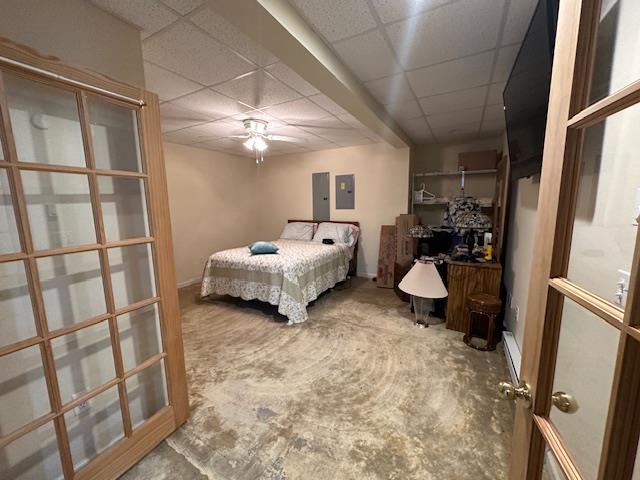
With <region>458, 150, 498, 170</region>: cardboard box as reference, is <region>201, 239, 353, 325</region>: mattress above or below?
below

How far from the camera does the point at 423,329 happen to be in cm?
274

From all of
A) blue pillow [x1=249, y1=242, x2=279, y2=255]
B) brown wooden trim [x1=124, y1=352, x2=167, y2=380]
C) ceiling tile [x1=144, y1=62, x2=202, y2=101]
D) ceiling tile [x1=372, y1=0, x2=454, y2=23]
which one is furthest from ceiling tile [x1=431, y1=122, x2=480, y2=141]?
brown wooden trim [x1=124, y1=352, x2=167, y2=380]

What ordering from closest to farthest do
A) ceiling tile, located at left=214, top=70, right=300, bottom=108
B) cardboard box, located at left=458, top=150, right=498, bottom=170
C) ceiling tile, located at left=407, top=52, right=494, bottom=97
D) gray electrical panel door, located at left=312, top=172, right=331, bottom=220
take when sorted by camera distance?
ceiling tile, located at left=407, top=52, right=494, bottom=97, ceiling tile, located at left=214, top=70, right=300, bottom=108, cardboard box, located at left=458, top=150, right=498, bottom=170, gray electrical panel door, located at left=312, top=172, right=331, bottom=220

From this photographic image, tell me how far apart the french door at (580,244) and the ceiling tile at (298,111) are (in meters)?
2.14

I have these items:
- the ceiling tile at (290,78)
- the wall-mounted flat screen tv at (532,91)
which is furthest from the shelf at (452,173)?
the ceiling tile at (290,78)

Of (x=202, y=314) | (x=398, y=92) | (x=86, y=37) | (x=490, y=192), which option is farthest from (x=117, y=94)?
(x=490, y=192)

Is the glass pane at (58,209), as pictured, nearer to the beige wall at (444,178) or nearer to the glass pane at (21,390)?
the glass pane at (21,390)

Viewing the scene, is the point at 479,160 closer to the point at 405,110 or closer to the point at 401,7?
the point at 405,110

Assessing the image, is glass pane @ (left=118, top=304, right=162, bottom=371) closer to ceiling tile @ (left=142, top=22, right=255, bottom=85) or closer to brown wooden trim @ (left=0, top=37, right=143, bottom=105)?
brown wooden trim @ (left=0, top=37, right=143, bottom=105)

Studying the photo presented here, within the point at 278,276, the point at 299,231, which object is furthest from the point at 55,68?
the point at 299,231

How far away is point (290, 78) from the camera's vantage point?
2035 millimetres

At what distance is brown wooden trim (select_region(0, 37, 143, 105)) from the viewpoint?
2.99 feet

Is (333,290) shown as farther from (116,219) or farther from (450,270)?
(116,219)

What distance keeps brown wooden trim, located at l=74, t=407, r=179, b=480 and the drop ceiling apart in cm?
211
